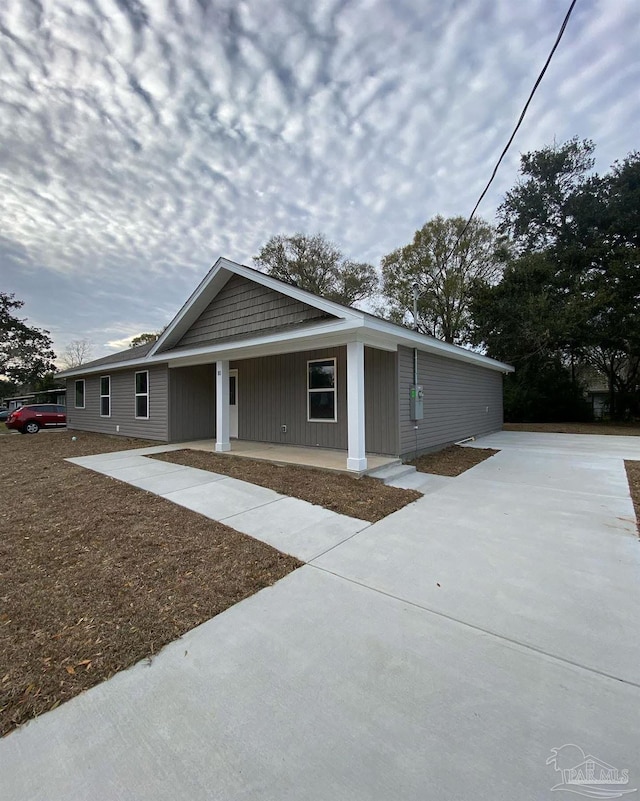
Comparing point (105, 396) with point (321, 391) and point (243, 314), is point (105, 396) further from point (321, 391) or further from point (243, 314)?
point (321, 391)

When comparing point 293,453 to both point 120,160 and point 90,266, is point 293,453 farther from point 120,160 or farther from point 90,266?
point 90,266

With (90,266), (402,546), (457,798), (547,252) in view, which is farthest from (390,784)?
(547,252)

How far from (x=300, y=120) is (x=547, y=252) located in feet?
50.4

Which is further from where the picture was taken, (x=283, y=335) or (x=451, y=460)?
(x=451, y=460)

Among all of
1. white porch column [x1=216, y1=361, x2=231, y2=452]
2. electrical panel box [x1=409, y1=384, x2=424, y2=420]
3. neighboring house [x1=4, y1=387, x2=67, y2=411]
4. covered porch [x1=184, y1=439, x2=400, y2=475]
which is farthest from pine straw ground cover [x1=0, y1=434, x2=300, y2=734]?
neighboring house [x1=4, y1=387, x2=67, y2=411]

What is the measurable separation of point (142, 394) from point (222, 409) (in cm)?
407

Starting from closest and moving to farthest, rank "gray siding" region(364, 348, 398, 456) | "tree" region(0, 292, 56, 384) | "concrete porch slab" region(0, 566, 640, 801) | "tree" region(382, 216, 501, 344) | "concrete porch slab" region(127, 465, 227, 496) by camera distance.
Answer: "concrete porch slab" region(0, 566, 640, 801) → "concrete porch slab" region(127, 465, 227, 496) → "gray siding" region(364, 348, 398, 456) → "tree" region(382, 216, 501, 344) → "tree" region(0, 292, 56, 384)

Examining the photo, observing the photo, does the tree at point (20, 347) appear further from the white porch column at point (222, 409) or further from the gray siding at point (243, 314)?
the white porch column at point (222, 409)

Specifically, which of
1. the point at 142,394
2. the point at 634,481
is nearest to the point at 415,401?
the point at 634,481

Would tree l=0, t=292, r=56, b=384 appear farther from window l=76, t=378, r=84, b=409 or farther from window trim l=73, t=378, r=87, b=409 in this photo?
window l=76, t=378, r=84, b=409

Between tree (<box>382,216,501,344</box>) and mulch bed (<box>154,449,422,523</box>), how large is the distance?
52.9ft

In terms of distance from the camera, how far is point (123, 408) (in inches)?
469

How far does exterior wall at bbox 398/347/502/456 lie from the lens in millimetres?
7395

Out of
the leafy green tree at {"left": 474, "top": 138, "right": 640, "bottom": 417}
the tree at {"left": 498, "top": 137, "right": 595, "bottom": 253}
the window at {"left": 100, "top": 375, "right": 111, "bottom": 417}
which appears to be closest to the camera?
the window at {"left": 100, "top": 375, "right": 111, "bottom": 417}
